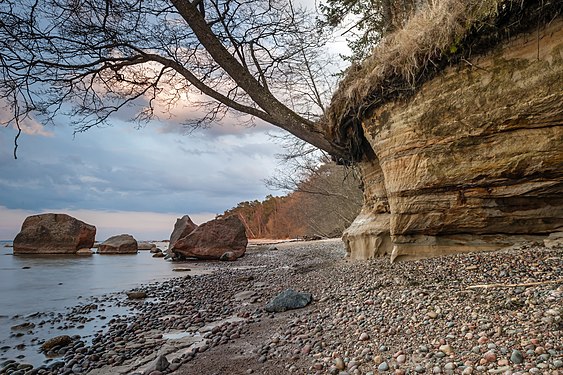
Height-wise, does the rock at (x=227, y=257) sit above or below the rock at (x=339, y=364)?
above

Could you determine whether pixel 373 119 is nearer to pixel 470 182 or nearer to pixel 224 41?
pixel 470 182

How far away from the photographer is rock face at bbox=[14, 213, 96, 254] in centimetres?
2016

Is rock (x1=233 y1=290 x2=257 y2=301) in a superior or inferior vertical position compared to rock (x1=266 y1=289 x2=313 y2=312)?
inferior

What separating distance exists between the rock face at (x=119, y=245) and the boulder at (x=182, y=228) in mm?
7806

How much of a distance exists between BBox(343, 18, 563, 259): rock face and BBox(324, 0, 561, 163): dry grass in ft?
0.81

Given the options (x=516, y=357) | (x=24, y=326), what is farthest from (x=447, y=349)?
(x=24, y=326)

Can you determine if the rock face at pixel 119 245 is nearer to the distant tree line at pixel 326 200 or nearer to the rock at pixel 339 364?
the distant tree line at pixel 326 200

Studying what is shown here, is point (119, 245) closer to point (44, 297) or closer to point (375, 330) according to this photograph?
point (44, 297)

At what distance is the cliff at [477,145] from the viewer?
3.98 meters

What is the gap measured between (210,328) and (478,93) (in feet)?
15.0

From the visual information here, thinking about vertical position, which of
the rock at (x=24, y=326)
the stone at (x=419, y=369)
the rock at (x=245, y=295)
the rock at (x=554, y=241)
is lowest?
the rock at (x=24, y=326)

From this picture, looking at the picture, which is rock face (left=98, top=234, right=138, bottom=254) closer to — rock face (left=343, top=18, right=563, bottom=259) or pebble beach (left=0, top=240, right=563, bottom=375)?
pebble beach (left=0, top=240, right=563, bottom=375)

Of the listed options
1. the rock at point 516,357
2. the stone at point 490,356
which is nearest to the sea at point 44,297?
the stone at point 490,356

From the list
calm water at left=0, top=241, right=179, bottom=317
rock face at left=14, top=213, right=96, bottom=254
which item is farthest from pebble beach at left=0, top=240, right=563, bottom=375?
rock face at left=14, top=213, right=96, bottom=254
